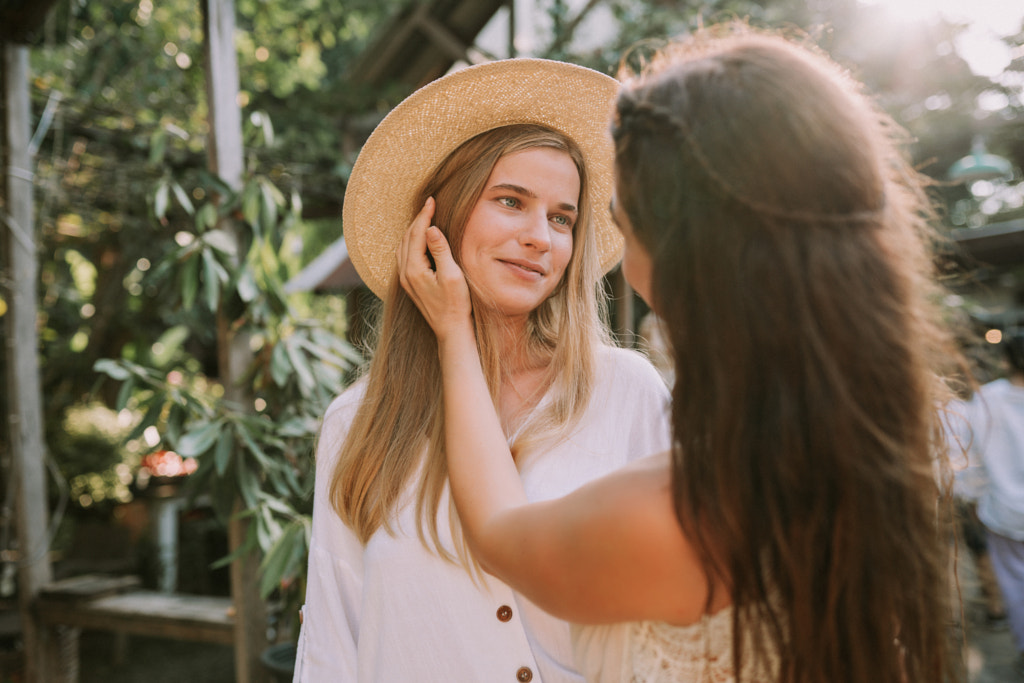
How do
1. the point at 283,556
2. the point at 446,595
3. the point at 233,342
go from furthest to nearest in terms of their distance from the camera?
the point at 233,342
the point at 283,556
the point at 446,595

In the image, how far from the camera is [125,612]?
3.31 m

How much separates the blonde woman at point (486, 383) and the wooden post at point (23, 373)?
268 centimetres

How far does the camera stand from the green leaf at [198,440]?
7.65 feet

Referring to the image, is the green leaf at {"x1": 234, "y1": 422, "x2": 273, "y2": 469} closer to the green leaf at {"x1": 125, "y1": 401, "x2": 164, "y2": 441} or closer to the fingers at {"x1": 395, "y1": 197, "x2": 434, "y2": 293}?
the green leaf at {"x1": 125, "y1": 401, "x2": 164, "y2": 441}

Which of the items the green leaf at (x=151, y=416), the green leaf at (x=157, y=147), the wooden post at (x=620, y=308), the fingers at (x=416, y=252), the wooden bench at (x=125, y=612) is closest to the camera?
the fingers at (x=416, y=252)

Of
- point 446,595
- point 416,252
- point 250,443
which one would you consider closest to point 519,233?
point 416,252

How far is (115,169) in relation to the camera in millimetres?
5133

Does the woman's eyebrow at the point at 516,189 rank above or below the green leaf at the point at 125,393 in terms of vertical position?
above

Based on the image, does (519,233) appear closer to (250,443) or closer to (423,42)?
(250,443)

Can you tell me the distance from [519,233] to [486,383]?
14.3 inches

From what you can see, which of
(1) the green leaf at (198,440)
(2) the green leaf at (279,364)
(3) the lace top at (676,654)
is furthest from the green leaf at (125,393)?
(3) the lace top at (676,654)

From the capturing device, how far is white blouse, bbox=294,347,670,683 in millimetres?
1312

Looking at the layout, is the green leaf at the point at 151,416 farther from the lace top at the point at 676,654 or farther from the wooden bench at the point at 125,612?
the lace top at the point at 676,654

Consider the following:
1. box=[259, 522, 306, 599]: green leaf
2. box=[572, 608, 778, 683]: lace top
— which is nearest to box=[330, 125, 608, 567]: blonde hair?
box=[572, 608, 778, 683]: lace top
